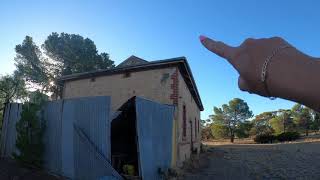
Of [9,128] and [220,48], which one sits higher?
[220,48]

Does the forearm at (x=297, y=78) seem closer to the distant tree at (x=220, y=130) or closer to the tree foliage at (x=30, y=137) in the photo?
the tree foliage at (x=30, y=137)

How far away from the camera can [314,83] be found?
0.90 m

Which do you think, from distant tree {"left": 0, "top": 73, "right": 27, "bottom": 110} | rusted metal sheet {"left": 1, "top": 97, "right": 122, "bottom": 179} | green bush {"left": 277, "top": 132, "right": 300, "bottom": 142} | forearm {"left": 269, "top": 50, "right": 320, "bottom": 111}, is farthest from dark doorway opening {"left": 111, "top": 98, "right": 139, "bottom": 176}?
green bush {"left": 277, "top": 132, "right": 300, "bottom": 142}

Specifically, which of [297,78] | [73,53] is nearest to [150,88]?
[297,78]

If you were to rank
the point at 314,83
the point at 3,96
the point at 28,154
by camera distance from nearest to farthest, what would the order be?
1. the point at 314,83
2. the point at 28,154
3. the point at 3,96

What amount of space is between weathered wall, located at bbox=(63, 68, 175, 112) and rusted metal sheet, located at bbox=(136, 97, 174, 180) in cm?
169

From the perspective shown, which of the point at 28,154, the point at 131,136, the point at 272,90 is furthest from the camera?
the point at 131,136

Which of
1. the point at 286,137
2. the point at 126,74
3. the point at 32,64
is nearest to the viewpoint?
the point at 126,74

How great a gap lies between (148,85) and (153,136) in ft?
13.6

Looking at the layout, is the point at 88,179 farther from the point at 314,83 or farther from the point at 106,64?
the point at 106,64

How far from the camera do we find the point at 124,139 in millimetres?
13148

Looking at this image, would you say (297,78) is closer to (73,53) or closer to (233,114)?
(73,53)

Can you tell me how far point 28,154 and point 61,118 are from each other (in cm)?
163

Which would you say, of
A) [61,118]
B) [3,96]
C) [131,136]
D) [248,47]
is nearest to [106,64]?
→ [3,96]
